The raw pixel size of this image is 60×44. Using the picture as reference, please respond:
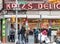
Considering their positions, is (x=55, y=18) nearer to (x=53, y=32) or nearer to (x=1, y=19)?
(x=53, y=32)

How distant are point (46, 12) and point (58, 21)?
1759 mm

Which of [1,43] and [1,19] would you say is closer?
[1,43]

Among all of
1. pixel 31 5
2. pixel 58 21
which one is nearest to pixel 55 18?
pixel 58 21

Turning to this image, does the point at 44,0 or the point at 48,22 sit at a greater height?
the point at 44,0

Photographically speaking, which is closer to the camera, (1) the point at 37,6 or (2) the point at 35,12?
(1) the point at 37,6

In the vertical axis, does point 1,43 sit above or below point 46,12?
below

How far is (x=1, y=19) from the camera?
3866 centimetres

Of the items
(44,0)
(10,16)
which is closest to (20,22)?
(10,16)

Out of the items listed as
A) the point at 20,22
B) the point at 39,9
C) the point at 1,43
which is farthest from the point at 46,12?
the point at 1,43

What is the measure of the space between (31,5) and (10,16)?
279cm

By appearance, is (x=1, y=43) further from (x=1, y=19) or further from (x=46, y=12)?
(x=46, y=12)

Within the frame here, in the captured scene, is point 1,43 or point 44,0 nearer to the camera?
point 1,43

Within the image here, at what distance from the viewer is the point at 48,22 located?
38.2 meters

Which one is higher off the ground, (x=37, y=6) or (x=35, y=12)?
(x=37, y=6)
